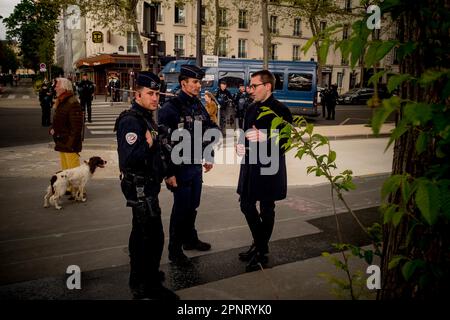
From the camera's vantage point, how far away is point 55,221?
5172 millimetres

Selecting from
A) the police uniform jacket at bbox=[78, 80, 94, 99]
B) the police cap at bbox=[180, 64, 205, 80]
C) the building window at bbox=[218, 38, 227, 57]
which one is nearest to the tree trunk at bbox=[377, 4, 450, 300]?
the police cap at bbox=[180, 64, 205, 80]

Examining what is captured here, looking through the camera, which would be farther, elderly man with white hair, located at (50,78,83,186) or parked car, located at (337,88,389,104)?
parked car, located at (337,88,389,104)

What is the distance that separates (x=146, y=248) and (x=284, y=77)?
60.1ft

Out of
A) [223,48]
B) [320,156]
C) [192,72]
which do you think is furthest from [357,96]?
[320,156]

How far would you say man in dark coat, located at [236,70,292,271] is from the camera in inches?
150

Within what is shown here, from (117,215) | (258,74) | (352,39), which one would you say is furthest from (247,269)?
(352,39)

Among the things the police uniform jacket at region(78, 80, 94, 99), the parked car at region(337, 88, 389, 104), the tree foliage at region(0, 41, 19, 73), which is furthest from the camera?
the tree foliage at region(0, 41, 19, 73)

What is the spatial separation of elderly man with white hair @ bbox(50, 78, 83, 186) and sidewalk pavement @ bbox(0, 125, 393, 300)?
96 centimetres

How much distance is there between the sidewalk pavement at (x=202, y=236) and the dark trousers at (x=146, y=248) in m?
0.22

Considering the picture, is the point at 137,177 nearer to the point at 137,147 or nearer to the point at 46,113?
the point at 137,147

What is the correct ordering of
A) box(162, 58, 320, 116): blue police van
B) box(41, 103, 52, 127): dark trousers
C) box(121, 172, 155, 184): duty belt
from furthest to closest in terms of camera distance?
box(162, 58, 320, 116): blue police van
box(41, 103, 52, 127): dark trousers
box(121, 172, 155, 184): duty belt

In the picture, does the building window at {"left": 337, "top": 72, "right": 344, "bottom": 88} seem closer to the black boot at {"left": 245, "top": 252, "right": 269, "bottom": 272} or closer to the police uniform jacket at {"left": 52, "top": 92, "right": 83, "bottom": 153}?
the police uniform jacket at {"left": 52, "top": 92, "right": 83, "bottom": 153}

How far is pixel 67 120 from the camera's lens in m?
6.09

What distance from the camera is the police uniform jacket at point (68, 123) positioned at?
5980 mm
